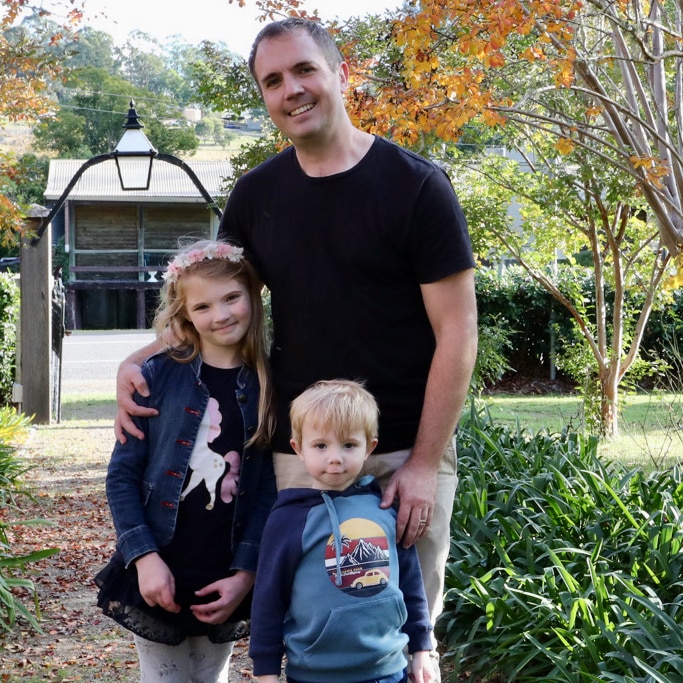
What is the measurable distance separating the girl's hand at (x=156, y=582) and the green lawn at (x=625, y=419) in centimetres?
468

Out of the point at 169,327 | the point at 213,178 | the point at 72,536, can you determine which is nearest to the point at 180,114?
the point at 213,178

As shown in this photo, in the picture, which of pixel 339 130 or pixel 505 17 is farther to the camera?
pixel 505 17

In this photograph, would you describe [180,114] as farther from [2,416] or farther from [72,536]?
[72,536]

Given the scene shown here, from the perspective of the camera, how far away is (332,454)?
246cm

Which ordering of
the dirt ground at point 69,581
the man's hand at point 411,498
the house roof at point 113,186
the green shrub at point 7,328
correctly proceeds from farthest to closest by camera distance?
the house roof at point 113,186
the green shrub at point 7,328
the dirt ground at point 69,581
the man's hand at point 411,498

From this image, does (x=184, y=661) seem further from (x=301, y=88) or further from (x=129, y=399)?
(x=301, y=88)

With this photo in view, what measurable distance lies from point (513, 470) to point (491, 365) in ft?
16.2

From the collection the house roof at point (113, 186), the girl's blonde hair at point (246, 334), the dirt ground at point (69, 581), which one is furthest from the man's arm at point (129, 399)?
the house roof at point (113, 186)

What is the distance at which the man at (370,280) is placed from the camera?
8.48 ft

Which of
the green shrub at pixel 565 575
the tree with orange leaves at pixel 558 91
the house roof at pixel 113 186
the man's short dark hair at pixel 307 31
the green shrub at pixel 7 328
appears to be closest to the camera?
the man's short dark hair at pixel 307 31

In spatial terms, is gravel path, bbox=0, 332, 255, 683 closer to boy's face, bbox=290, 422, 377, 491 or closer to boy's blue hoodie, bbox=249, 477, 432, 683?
boy's blue hoodie, bbox=249, 477, 432, 683

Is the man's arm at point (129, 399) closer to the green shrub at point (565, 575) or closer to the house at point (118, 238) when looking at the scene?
the green shrub at point (565, 575)

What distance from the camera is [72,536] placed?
6922mm

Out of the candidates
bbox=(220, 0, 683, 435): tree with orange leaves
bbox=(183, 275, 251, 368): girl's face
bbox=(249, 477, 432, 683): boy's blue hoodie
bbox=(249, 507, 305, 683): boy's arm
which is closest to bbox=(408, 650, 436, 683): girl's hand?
bbox=(249, 477, 432, 683): boy's blue hoodie
